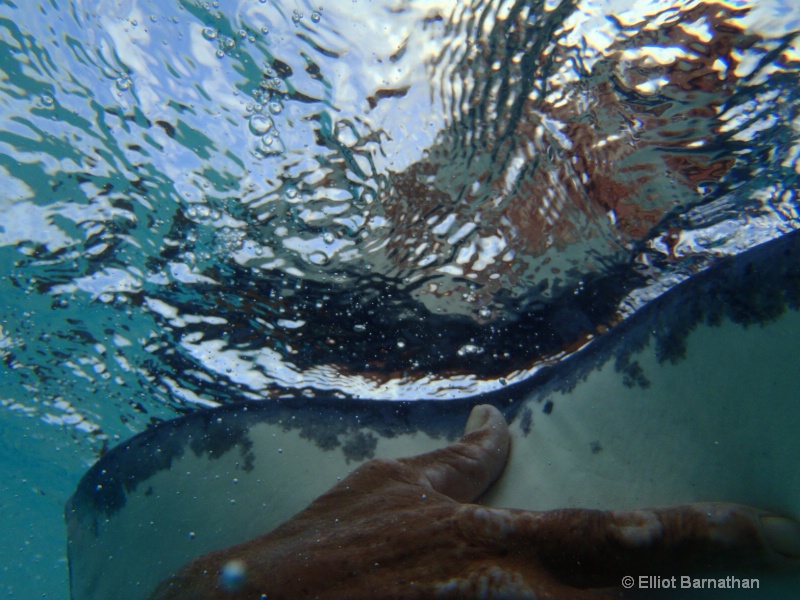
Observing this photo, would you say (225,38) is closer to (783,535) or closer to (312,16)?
(312,16)

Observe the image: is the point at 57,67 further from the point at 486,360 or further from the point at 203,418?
the point at 486,360

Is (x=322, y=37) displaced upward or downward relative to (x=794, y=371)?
upward

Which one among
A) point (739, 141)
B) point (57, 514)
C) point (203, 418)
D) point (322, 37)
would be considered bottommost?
point (57, 514)

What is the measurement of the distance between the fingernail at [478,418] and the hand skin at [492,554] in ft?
4.53

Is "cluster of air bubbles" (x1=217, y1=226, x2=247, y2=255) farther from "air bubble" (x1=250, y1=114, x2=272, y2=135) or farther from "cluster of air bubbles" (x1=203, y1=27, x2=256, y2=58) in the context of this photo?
"cluster of air bubbles" (x1=203, y1=27, x2=256, y2=58)

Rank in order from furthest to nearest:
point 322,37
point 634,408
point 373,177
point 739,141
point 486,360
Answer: point 486,360, point 373,177, point 739,141, point 322,37, point 634,408

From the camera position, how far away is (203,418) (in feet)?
14.3

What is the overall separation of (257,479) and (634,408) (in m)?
3.26

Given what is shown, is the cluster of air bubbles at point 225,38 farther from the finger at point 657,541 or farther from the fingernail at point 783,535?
the fingernail at point 783,535

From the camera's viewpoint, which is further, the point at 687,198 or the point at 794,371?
the point at 687,198

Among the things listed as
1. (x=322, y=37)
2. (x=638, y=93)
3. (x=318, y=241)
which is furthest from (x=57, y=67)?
(x=638, y=93)

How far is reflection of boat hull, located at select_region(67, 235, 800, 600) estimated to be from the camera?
91.0 inches

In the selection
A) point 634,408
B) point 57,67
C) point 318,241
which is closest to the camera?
point 634,408

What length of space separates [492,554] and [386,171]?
3948 mm
